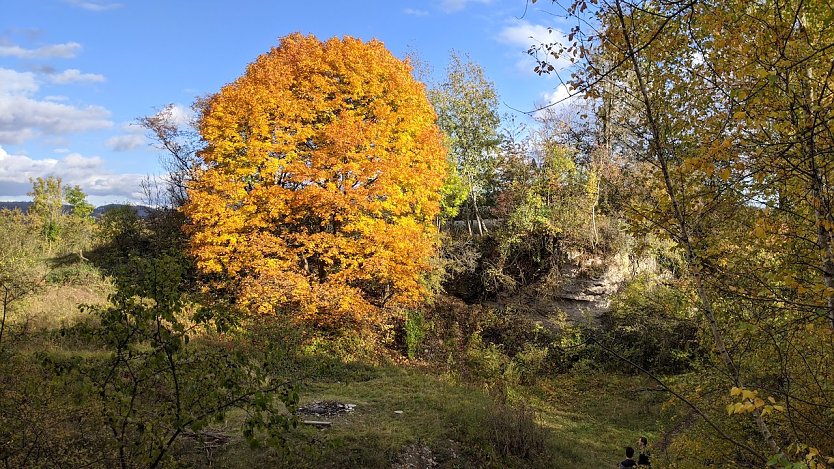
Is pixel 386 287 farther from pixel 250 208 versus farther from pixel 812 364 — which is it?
pixel 812 364

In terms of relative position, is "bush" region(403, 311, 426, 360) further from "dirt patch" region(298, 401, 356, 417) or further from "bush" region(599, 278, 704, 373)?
"dirt patch" region(298, 401, 356, 417)

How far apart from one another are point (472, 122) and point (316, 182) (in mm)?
9570

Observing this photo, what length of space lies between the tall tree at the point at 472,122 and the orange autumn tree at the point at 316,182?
487 cm

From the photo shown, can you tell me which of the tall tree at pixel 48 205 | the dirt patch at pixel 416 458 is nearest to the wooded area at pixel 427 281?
the dirt patch at pixel 416 458

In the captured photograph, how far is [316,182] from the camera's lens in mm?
15828

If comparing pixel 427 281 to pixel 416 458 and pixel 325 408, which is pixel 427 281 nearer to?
pixel 325 408

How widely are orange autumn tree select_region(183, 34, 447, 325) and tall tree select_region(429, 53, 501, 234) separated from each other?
16.0 feet

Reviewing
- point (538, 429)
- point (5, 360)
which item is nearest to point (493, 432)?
point (538, 429)

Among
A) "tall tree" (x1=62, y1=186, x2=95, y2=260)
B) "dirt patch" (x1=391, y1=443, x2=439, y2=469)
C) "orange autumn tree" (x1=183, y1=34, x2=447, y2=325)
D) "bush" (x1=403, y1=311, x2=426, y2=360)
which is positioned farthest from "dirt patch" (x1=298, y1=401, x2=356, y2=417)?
"tall tree" (x1=62, y1=186, x2=95, y2=260)

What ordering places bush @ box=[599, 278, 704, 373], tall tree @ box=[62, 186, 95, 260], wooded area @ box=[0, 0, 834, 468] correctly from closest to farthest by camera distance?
wooded area @ box=[0, 0, 834, 468]
bush @ box=[599, 278, 704, 373]
tall tree @ box=[62, 186, 95, 260]

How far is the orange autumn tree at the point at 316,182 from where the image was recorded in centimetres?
1534

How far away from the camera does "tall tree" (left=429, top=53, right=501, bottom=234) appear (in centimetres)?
2233

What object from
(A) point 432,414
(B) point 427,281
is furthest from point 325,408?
(B) point 427,281

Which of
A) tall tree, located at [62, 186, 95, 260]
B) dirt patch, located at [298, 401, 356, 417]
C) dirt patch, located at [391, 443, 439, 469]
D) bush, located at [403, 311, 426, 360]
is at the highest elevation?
tall tree, located at [62, 186, 95, 260]
